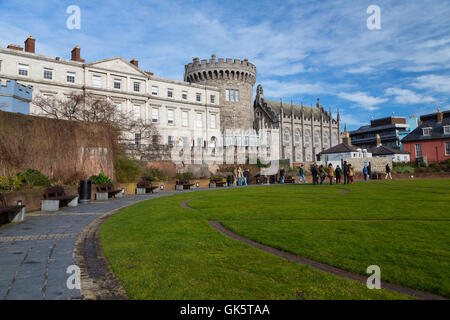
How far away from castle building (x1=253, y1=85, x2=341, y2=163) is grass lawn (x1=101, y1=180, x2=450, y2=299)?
60.3 m

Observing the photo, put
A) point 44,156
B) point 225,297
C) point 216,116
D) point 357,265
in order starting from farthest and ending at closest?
point 216,116 < point 44,156 < point 357,265 < point 225,297

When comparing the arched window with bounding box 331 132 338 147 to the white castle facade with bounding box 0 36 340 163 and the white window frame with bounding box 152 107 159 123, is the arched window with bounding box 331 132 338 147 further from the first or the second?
the white window frame with bounding box 152 107 159 123

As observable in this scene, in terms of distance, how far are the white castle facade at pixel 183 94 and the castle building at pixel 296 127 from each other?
24 centimetres

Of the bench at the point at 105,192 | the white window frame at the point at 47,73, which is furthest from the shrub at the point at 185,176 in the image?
the white window frame at the point at 47,73

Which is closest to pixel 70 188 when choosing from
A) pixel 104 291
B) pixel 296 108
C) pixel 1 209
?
pixel 1 209

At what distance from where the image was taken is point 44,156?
49.0ft

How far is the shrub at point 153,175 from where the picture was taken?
83.2 feet

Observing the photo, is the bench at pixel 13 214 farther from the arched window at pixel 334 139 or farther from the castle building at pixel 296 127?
the arched window at pixel 334 139

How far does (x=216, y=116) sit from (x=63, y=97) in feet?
80.1

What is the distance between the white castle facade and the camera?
3928 cm

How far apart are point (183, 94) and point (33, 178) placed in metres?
40.7

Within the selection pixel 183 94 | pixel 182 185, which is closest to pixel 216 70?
pixel 183 94
